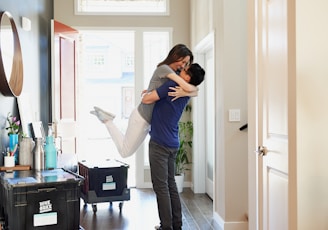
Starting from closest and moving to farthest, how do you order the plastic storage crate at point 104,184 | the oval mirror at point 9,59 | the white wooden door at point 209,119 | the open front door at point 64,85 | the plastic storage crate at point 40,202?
the plastic storage crate at point 40,202
the oval mirror at point 9,59
the plastic storage crate at point 104,184
the open front door at point 64,85
the white wooden door at point 209,119

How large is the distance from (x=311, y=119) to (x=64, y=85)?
3.74 m

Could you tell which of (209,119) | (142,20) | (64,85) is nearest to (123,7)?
(142,20)

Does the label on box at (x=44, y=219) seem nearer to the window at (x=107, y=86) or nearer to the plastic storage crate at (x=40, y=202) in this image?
the plastic storage crate at (x=40, y=202)

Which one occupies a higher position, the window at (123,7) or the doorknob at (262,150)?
the window at (123,7)

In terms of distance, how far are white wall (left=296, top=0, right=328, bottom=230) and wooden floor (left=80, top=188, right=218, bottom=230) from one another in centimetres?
201

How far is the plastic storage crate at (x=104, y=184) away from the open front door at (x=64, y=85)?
561mm

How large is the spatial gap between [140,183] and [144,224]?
1.70 metres

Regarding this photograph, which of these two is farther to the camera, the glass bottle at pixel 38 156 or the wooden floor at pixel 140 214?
the wooden floor at pixel 140 214

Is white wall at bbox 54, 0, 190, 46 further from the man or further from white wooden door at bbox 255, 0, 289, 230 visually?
white wooden door at bbox 255, 0, 289, 230

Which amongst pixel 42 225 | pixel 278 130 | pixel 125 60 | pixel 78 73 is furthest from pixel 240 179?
pixel 125 60

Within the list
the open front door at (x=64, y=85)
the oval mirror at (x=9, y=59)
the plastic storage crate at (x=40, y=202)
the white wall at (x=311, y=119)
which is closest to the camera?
the white wall at (x=311, y=119)

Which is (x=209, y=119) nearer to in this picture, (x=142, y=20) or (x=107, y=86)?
(x=142, y=20)

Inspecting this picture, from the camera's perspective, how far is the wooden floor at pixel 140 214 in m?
3.62

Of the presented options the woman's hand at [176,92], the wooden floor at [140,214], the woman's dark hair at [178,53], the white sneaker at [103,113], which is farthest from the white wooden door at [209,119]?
the woman's hand at [176,92]
